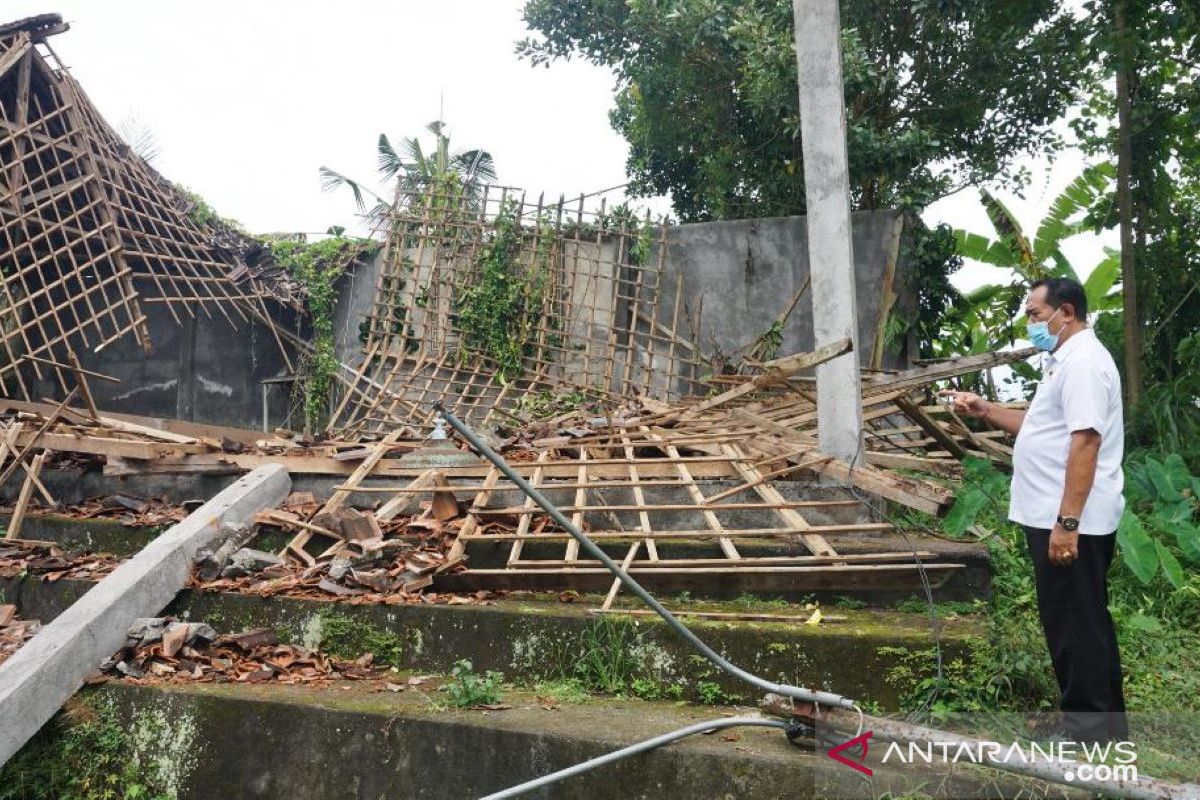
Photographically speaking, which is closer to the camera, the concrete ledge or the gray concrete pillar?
the concrete ledge

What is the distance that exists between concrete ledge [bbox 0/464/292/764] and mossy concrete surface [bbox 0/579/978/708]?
0.24m

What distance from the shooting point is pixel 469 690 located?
3852 millimetres

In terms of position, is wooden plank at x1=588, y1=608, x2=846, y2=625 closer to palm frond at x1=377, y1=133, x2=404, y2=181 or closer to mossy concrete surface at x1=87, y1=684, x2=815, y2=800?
mossy concrete surface at x1=87, y1=684, x2=815, y2=800

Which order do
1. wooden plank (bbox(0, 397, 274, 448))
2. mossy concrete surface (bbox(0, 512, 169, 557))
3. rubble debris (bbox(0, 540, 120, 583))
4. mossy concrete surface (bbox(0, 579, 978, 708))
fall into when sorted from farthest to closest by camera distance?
wooden plank (bbox(0, 397, 274, 448)), mossy concrete surface (bbox(0, 512, 169, 557)), rubble debris (bbox(0, 540, 120, 583)), mossy concrete surface (bbox(0, 579, 978, 708))

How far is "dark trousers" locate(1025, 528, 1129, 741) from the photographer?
10.5ft

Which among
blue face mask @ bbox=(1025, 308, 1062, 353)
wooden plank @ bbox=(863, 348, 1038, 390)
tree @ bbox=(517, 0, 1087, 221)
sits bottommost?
blue face mask @ bbox=(1025, 308, 1062, 353)

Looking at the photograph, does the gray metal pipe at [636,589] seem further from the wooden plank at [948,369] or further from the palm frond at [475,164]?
the palm frond at [475,164]

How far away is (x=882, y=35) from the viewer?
1102cm

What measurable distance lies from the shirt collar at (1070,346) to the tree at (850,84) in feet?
22.7

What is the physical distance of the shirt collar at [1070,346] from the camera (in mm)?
3352

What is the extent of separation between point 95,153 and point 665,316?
20.1 feet

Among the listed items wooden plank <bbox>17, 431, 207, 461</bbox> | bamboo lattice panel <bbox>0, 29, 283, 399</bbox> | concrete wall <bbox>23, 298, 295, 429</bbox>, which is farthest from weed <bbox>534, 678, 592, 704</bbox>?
concrete wall <bbox>23, 298, 295, 429</bbox>

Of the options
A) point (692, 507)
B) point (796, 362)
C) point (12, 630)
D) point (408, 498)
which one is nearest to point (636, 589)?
point (692, 507)

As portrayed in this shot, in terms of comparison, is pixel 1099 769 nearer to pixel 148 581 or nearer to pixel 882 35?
pixel 148 581
